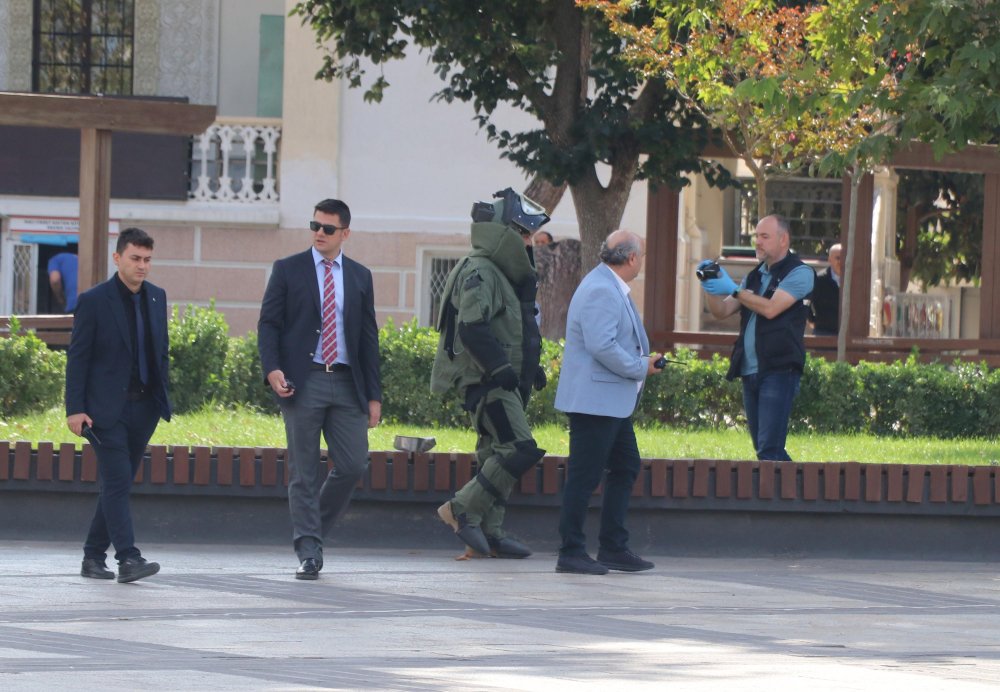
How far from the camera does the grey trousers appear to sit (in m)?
8.63

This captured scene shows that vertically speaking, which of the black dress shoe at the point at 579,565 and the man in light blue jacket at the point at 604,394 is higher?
the man in light blue jacket at the point at 604,394

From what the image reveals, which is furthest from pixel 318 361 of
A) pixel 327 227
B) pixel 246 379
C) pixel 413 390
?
pixel 246 379

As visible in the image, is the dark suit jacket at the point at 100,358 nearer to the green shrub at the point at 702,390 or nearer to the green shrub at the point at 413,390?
the green shrub at the point at 413,390

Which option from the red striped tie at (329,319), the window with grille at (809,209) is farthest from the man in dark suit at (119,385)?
the window with grille at (809,209)

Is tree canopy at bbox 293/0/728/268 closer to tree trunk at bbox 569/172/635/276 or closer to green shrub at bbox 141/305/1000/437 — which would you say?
tree trunk at bbox 569/172/635/276

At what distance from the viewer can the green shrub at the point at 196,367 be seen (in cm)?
1381

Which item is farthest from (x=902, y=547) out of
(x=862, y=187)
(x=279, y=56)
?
(x=279, y=56)

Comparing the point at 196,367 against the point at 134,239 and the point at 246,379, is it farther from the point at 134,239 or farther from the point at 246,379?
the point at 134,239

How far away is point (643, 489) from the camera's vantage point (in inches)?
386

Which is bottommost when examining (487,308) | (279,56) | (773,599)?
(773,599)

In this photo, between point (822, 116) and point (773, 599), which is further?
point (822, 116)

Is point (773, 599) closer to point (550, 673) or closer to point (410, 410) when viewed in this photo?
point (550, 673)

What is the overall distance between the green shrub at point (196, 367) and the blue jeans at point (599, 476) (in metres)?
5.33

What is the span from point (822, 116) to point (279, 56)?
A: 35.4 feet
